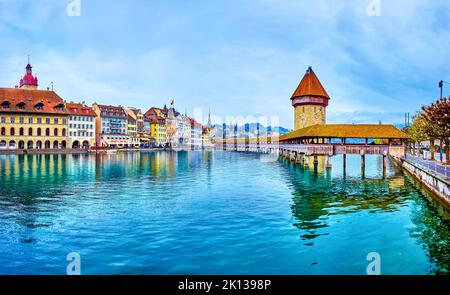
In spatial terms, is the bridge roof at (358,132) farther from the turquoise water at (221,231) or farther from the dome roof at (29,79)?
the dome roof at (29,79)

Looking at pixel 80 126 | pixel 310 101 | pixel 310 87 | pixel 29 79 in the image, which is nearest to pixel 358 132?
pixel 310 101

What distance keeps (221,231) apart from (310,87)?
7255 cm

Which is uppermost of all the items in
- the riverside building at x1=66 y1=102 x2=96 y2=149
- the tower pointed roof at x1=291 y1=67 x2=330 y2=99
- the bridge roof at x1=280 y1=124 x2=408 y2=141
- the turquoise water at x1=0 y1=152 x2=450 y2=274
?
the tower pointed roof at x1=291 y1=67 x2=330 y2=99

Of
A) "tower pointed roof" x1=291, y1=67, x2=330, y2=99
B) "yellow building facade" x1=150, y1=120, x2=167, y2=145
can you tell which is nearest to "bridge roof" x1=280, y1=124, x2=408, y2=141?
"tower pointed roof" x1=291, y1=67, x2=330, y2=99

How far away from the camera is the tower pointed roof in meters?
83.1

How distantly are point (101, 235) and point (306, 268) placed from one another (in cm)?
801

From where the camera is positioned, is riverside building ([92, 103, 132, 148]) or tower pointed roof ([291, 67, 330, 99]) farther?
riverside building ([92, 103, 132, 148])

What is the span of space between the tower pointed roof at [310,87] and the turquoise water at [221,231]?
2277 inches

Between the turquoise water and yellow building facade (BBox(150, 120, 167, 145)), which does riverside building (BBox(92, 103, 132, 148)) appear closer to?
yellow building facade (BBox(150, 120, 167, 145))

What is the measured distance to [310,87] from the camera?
83.2 meters

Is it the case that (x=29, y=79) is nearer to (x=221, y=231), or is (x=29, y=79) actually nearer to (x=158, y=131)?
(x=158, y=131)

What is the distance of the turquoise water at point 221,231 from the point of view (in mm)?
11477

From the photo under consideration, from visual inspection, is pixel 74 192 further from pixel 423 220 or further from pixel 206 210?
pixel 423 220
